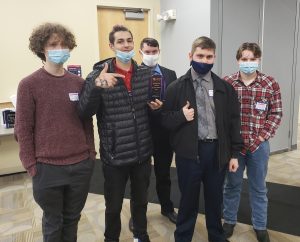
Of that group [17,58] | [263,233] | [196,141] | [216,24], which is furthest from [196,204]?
[17,58]

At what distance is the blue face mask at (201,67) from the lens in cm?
181

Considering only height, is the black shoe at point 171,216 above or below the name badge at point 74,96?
below

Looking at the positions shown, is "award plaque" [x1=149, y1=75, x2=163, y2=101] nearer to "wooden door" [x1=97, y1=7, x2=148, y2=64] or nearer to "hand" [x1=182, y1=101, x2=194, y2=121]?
"hand" [x1=182, y1=101, x2=194, y2=121]

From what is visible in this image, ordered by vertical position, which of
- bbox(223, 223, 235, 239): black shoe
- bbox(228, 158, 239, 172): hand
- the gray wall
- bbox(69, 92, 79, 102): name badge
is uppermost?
the gray wall

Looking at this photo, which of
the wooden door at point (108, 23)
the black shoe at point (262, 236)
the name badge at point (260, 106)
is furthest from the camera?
the wooden door at point (108, 23)

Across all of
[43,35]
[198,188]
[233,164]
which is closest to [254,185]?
[233,164]

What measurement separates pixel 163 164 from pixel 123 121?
840mm

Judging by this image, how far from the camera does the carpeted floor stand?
246cm

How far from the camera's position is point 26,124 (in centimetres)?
150

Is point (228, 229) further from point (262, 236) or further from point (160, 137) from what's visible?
point (160, 137)

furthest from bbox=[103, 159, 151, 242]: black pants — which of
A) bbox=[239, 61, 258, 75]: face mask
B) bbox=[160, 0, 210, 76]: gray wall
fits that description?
bbox=[160, 0, 210, 76]: gray wall

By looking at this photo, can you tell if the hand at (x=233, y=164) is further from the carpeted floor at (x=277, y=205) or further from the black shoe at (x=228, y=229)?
the carpeted floor at (x=277, y=205)

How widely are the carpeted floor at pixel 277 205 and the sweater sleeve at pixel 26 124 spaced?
170 cm

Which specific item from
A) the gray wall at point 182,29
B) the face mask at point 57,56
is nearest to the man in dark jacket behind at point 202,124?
the face mask at point 57,56
